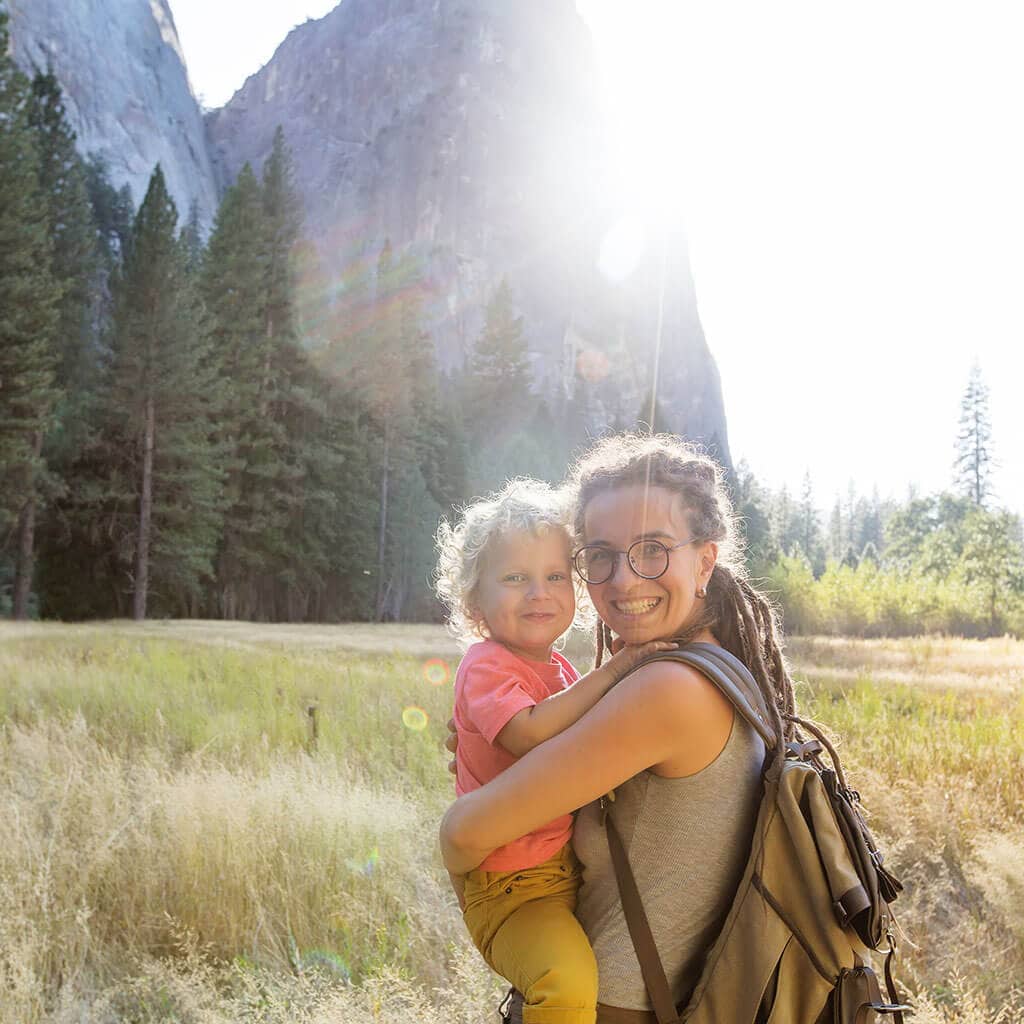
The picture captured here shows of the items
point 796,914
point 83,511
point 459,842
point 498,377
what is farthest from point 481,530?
point 498,377

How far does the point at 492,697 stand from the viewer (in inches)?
69.6

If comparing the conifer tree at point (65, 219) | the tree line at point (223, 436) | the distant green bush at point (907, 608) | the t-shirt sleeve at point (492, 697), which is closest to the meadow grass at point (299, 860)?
the t-shirt sleeve at point (492, 697)

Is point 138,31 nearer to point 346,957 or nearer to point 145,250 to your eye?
point 145,250

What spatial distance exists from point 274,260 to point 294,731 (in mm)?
28230

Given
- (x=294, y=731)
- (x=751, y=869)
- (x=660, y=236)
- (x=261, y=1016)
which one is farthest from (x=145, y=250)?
(x=660, y=236)

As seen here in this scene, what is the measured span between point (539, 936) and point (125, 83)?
6048 centimetres

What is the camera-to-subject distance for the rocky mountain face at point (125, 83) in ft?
144

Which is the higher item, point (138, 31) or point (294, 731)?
point (138, 31)

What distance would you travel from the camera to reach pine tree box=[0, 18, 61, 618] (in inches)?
830

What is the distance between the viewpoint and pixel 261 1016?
307 cm

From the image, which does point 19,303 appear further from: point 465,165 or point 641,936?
→ point 465,165

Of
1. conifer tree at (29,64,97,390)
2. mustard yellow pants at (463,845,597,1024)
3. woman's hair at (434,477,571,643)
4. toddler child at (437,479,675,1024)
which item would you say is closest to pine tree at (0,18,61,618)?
→ conifer tree at (29,64,97,390)

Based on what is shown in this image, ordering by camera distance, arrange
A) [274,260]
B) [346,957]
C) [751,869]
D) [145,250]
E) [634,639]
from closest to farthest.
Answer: [751,869] < [634,639] < [346,957] < [145,250] < [274,260]

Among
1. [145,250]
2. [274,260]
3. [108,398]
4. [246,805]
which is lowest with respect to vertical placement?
[246,805]
